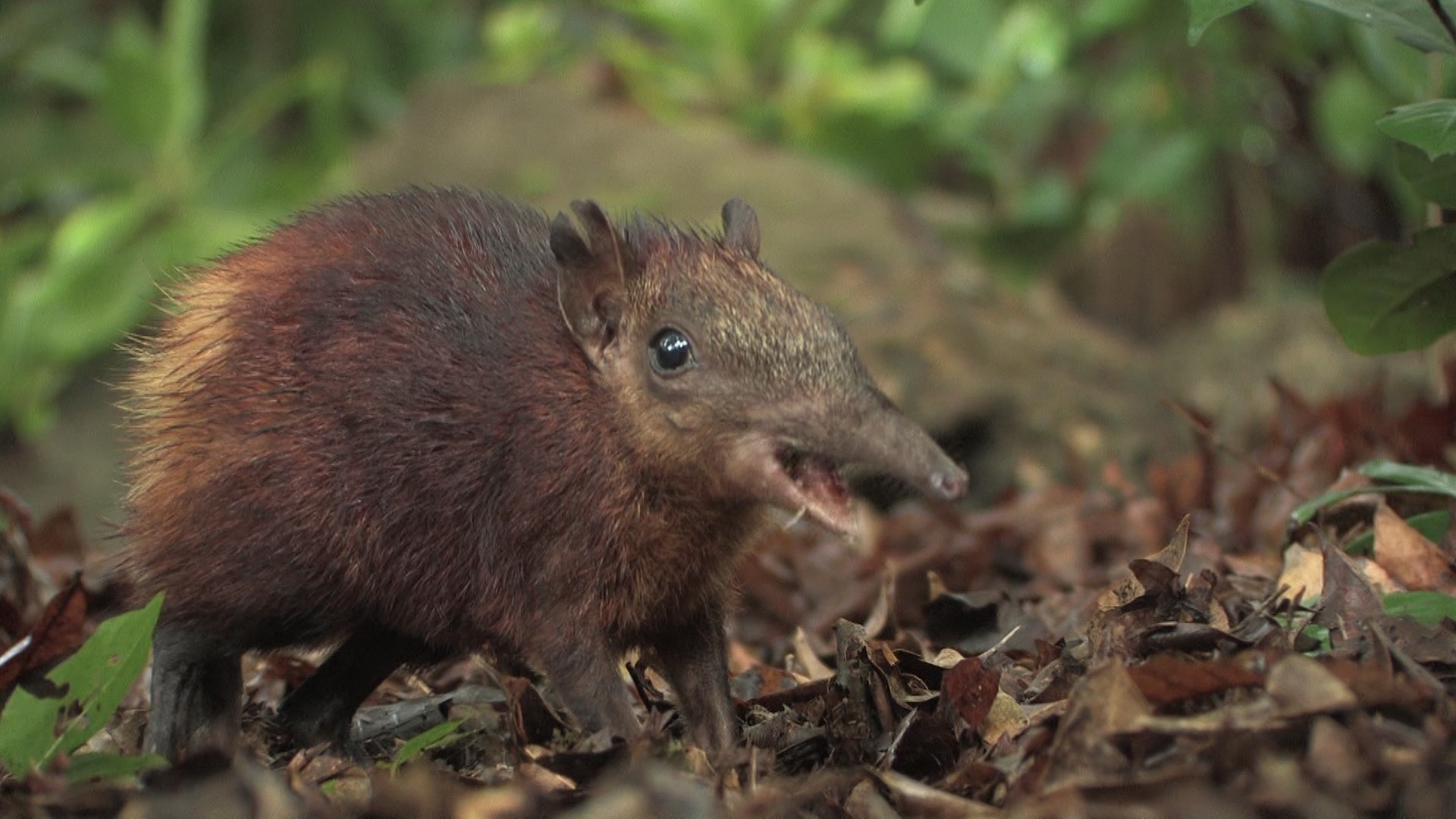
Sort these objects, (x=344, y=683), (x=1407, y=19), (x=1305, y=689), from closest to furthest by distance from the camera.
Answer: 1. (x=1305, y=689)
2. (x=1407, y=19)
3. (x=344, y=683)

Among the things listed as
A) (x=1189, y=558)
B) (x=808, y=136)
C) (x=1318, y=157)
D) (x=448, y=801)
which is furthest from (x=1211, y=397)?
(x=448, y=801)

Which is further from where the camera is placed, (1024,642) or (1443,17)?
(1024,642)

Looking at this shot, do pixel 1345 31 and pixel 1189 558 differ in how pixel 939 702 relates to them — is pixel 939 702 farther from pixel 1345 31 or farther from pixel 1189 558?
pixel 1345 31

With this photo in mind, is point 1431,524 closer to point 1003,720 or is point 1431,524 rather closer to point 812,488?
point 1003,720

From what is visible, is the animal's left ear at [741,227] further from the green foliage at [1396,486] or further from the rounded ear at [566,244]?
the green foliage at [1396,486]

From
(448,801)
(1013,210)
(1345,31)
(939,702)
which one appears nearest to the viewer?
(448,801)

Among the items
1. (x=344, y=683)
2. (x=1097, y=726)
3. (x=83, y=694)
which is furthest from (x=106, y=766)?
(x=1097, y=726)

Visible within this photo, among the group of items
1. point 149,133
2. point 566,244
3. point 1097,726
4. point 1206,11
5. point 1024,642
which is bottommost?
point 1024,642
